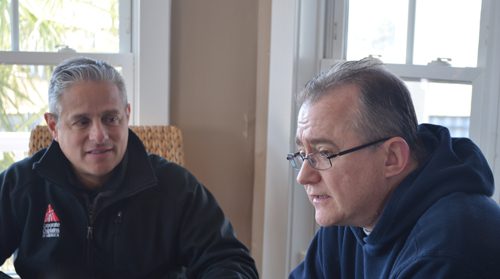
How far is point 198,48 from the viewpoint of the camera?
2223mm

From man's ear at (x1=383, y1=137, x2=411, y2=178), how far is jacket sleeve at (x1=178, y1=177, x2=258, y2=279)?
54 centimetres

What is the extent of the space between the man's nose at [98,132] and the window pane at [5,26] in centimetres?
83

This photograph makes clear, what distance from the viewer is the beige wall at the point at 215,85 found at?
221cm

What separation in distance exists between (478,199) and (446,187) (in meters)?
0.06

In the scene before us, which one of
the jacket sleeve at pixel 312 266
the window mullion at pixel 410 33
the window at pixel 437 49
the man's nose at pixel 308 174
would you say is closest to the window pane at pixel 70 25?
the window at pixel 437 49

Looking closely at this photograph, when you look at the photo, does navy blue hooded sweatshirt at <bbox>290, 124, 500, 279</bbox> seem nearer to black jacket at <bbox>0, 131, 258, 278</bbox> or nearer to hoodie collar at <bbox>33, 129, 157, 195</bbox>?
black jacket at <bbox>0, 131, 258, 278</bbox>

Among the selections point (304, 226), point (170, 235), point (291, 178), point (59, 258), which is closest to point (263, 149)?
point (291, 178)

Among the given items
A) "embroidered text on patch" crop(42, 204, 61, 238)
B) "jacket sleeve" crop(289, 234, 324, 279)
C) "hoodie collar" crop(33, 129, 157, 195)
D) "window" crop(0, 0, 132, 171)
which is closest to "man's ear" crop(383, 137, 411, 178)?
"jacket sleeve" crop(289, 234, 324, 279)

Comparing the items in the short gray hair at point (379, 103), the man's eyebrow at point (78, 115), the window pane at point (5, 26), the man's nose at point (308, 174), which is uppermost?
the window pane at point (5, 26)

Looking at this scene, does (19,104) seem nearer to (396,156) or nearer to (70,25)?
(70,25)

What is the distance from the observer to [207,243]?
165 cm

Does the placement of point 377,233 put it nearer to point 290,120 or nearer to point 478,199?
point 478,199

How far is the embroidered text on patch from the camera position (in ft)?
5.53

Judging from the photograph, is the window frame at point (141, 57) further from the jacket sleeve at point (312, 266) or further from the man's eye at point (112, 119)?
the jacket sleeve at point (312, 266)
